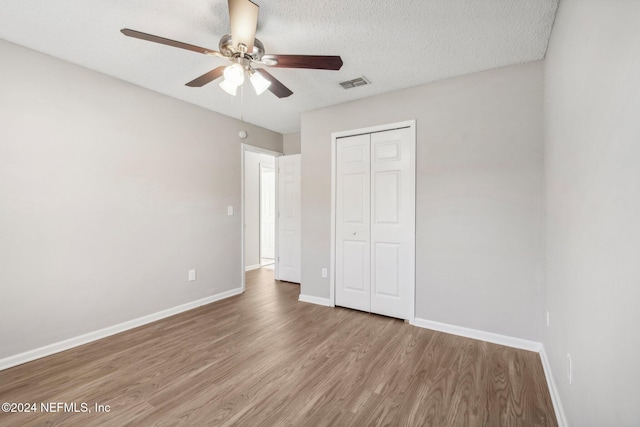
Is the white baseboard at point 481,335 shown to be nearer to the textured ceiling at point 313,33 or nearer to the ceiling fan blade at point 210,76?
the textured ceiling at point 313,33

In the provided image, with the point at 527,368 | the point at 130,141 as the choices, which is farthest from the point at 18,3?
the point at 527,368

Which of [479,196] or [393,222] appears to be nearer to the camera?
[479,196]

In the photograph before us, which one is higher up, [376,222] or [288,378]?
[376,222]

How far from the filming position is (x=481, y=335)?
106 inches

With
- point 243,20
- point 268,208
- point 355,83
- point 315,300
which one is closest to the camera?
point 243,20

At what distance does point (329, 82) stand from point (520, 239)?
2.38 metres

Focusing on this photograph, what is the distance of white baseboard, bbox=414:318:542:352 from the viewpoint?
2.48 m

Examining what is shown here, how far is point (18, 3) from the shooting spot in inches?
72.1

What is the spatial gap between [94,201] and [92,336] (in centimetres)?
130

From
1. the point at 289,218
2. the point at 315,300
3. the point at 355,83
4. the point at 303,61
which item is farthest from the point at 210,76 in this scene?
the point at 289,218

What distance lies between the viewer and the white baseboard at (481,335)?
2.48 m

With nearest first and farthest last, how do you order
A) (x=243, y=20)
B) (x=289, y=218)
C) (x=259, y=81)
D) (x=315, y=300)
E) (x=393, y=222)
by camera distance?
(x=243, y=20) → (x=259, y=81) → (x=393, y=222) → (x=315, y=300) → (x=289, y=218)

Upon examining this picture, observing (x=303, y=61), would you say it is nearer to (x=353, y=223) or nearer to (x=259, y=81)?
(x=259, y=81)

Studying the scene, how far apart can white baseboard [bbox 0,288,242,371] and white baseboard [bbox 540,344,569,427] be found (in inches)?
140
